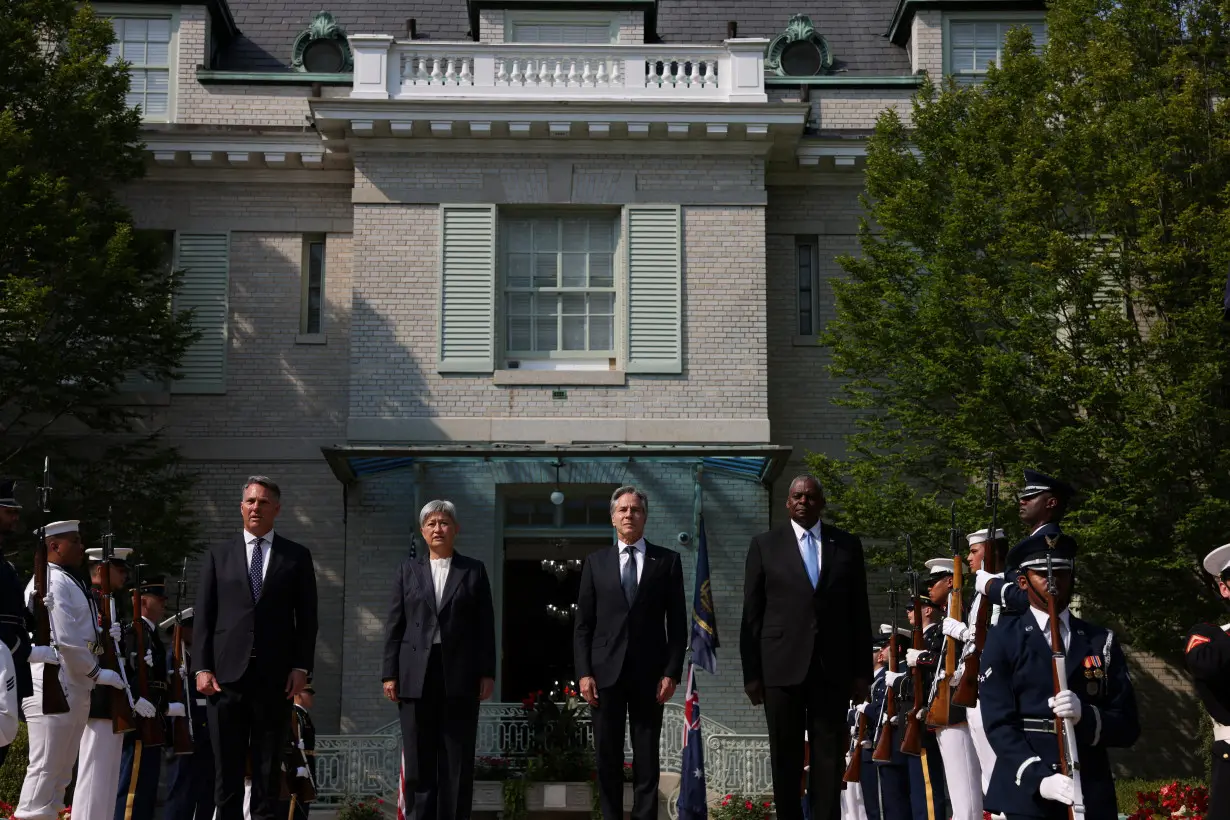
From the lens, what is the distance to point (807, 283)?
76.2ft

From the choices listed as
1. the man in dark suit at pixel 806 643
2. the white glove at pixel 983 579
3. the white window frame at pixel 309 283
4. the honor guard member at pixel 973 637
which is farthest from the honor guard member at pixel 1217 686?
the white window frame at pixel 309 283

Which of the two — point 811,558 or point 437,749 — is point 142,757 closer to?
point 437,749

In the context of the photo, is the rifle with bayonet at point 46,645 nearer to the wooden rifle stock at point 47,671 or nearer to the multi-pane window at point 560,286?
the wooden rifle stock at point 47,671

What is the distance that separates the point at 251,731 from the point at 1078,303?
12.4 meters

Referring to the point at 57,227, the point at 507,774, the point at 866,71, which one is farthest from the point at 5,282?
the point at 866,71

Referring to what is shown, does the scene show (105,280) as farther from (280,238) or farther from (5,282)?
(280,238)

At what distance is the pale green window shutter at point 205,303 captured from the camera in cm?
2242

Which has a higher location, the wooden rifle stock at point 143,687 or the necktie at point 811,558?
the necktie at point 811,558

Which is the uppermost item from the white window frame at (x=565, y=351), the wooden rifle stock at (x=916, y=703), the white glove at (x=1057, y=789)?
the white window frame at (x=565, y=351)

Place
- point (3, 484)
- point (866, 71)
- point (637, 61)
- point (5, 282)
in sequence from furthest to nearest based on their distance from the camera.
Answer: point (866, 71) → point (637, 61) → point (5, 282) → point (3, 484)

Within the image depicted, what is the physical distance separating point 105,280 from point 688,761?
10.4 m

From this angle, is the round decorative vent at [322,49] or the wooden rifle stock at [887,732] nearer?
the wooden rifle stock at [887,732]

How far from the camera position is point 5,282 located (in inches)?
762

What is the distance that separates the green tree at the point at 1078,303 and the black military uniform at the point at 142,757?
375 inches
